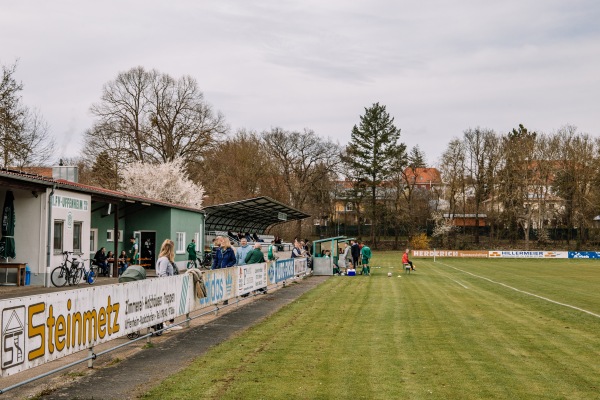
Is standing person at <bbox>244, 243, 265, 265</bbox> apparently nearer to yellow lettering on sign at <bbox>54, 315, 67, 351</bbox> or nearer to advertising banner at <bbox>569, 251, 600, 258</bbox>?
yellow lettering on sign at <bbox>54, 315, 67, 351</bbox>

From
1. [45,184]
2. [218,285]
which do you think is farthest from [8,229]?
[218,285]

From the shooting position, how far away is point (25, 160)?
38125mm

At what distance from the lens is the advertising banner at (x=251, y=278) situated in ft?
61.6

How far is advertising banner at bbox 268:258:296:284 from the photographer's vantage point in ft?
78.6

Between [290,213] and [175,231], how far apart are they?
20.3 m

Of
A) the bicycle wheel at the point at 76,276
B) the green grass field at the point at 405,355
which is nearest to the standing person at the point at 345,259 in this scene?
the bicycle wheel at the point at 76,276

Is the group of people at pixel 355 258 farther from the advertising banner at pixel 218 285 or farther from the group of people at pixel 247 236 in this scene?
the advertising banner at pixel 218 285

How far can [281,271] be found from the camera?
2592cm

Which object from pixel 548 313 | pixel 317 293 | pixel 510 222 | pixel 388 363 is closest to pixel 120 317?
pixel 388 363

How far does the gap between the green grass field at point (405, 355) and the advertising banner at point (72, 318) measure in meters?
1.26

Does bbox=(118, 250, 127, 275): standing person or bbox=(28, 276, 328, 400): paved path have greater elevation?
bbox=(118, 250, 127, 275): standing person

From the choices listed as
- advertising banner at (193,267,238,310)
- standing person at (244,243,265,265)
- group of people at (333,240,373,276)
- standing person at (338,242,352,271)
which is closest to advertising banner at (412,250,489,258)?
standing person at (338,242,352,271)

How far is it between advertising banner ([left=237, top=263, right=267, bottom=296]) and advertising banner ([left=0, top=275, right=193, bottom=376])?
630 centimetres

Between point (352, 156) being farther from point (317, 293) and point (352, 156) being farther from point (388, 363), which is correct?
point (388, 363)
